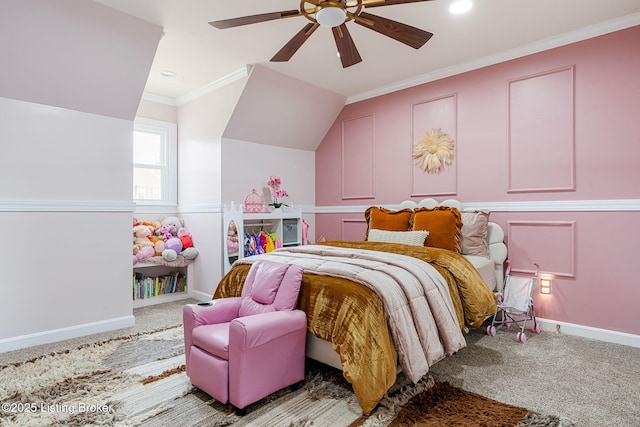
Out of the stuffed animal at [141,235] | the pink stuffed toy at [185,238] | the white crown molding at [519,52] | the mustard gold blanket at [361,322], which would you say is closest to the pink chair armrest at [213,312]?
the mustard gold blanket at [361,322]

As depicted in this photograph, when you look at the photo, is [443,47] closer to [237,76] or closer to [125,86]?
[237,76]

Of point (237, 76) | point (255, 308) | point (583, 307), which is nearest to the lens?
point (255, 308)

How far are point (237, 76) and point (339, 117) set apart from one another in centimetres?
165

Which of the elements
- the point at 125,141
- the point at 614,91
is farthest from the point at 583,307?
the point at 125,141

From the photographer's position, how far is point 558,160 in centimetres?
329

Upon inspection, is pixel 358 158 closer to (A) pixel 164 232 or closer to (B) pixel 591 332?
(A) pixel 164 232

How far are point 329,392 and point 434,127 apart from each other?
→ 3145mm

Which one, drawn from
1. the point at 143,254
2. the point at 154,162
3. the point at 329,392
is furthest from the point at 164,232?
the point at 329,392

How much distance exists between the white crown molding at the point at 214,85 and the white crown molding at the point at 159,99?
0.24 ft

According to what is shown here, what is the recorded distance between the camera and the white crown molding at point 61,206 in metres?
2.91

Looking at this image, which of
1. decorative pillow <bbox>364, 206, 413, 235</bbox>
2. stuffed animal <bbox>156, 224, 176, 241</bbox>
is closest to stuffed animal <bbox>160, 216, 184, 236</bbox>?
stuffed animal <bbox>156, 224, 176, 241</bbox>

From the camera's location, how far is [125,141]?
3.53 metres

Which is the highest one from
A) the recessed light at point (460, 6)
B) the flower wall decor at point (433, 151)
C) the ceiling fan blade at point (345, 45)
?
the recessed light at point (460, 6)

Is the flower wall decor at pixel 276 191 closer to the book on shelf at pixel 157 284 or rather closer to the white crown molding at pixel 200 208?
the white crown molding at pixel 200 208
